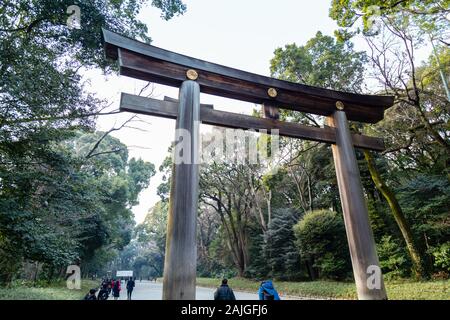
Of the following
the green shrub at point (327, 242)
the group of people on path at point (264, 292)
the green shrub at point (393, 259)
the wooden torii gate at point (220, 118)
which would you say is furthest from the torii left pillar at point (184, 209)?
the green shrub at point (327, 242)

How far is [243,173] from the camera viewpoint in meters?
21.1

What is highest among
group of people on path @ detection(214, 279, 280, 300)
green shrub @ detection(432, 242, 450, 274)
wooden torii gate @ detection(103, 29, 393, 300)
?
wooden torii gate @ detection(103, 29, 393, 300)

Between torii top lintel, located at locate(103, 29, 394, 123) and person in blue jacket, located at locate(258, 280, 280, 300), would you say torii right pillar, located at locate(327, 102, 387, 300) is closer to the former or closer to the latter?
torii top lintel, located at locate(103, 29, 394, 123)

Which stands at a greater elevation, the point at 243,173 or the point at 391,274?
the point at 243,173

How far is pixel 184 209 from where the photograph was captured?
137 inches

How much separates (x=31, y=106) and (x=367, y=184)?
18.0 metres

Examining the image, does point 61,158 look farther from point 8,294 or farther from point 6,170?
point 8,294

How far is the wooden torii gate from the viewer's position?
3.40m

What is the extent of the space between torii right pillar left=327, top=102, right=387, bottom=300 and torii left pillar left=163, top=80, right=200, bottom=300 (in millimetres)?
2884

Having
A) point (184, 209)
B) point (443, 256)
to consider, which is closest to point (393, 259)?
point (443, 256)

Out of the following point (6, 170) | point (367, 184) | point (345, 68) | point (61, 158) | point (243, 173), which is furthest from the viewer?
point (243, 173)

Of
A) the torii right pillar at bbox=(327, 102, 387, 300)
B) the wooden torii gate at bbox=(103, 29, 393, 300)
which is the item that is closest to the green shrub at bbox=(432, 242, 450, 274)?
the wooden torii gate at bbox=(103, 29, 393, 300)

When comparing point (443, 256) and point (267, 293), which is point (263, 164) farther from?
point (267, 293)
